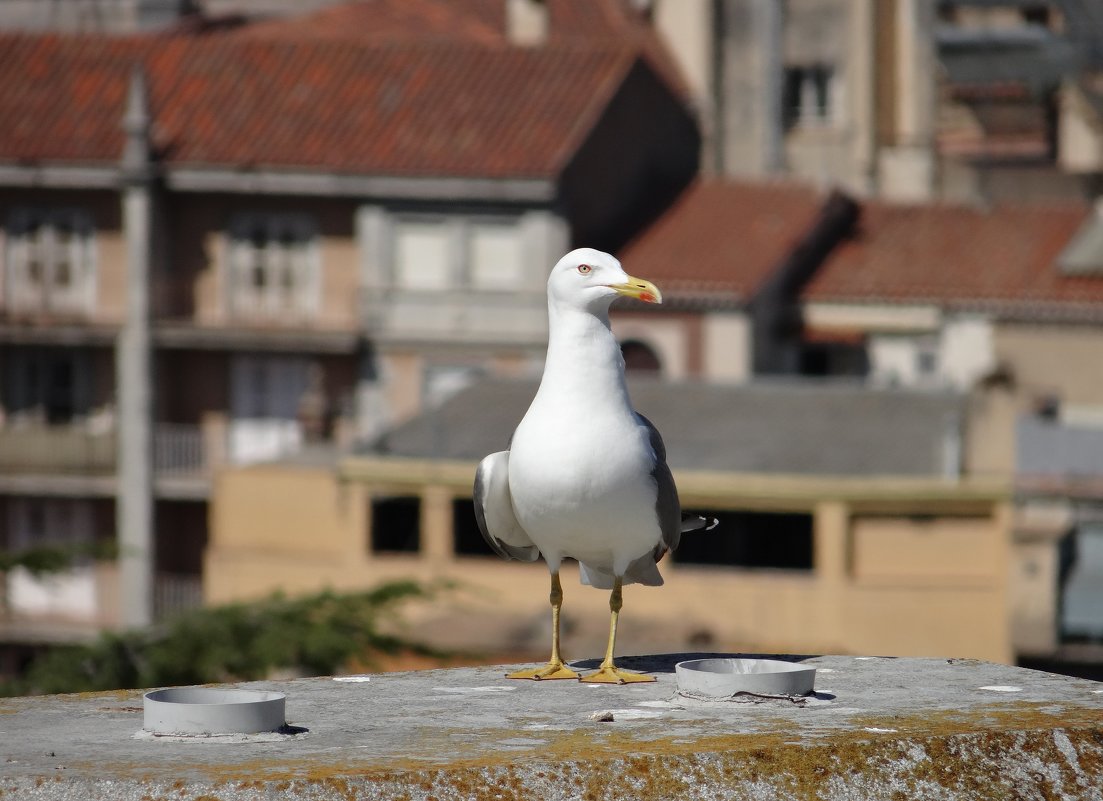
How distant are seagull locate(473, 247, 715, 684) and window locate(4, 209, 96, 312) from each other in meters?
48.9

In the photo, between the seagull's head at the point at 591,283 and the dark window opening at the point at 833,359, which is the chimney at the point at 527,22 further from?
the seagull's head at the point at 591,283

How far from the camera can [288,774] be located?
8.48 metres

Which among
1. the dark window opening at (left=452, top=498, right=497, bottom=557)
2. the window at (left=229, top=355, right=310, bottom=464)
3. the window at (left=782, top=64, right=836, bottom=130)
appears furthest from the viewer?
the window at (left=782, top=64, right=836, bottom=130)

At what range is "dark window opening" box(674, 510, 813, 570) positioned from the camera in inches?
1775

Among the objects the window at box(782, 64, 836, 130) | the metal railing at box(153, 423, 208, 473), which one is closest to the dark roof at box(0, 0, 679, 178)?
the metal railing at box(153, 423, 208, 473)

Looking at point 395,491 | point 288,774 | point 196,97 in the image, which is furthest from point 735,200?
point 288,774

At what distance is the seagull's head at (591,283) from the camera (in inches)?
472

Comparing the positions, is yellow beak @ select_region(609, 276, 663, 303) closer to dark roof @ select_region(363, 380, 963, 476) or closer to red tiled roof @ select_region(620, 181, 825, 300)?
dark roof @ select_region(363, 380, 963, 476)

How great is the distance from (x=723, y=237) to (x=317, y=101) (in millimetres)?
9849

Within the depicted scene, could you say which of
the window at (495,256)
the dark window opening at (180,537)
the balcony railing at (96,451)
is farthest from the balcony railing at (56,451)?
the window at (495,256)

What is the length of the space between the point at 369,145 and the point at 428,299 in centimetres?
371

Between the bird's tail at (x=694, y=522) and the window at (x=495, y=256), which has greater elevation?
the window at (x=495, y=256)

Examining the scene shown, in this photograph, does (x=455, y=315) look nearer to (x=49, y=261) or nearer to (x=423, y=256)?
(x=423, y=256)

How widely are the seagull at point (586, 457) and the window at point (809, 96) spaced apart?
187 ft
